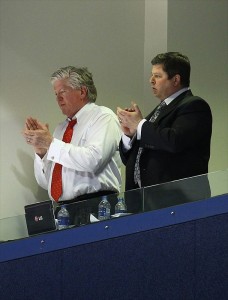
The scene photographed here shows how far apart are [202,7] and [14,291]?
274 centimetres

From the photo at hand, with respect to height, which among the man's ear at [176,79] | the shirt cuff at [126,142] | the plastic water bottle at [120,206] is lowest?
the plastic water bottle at [120,206]

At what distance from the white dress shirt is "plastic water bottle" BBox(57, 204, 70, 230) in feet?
1.46

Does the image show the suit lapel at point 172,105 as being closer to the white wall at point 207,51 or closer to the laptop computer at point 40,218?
the laptop computer at point 40,218

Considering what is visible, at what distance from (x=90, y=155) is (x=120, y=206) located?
2.23ft

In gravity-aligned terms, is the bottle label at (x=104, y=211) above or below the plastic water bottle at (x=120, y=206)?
below

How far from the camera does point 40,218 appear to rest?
13.5ft

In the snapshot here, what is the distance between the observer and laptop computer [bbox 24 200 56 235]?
4.09 metres

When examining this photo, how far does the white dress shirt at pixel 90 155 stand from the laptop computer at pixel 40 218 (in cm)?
43

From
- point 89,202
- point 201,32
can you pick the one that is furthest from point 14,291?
point 201,32

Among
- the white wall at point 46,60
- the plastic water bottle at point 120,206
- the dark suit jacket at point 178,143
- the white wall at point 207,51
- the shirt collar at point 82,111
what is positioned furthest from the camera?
the white wall at point 207,51

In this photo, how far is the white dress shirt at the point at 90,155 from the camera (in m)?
4.51

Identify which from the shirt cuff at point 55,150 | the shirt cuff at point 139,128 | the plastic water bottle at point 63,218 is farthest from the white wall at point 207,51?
the plastic water bottle at point 63,218

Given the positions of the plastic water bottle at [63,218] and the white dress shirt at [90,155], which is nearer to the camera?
the plastic water bottle at [63,218]

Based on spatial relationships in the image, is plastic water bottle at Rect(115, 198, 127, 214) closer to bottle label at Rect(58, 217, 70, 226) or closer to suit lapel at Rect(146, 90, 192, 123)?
bottle label at Rect(58, 217, 70, 226)
